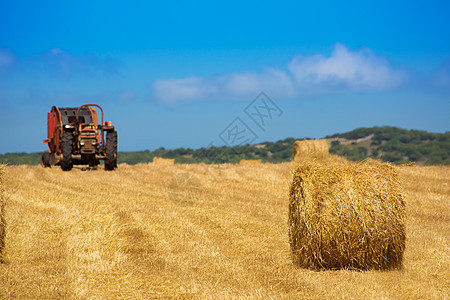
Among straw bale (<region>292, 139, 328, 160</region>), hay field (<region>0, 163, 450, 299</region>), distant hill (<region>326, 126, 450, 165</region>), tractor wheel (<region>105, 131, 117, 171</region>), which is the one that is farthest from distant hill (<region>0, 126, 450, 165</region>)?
hay field (<region>0, 163, 450, 299</region>)

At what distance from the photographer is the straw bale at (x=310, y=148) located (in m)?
20.7

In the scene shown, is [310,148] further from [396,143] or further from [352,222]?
[396,143]

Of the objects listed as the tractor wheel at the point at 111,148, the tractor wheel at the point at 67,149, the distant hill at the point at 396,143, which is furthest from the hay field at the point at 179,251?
the distant hill at the point at 396,143

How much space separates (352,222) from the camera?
6.54 m

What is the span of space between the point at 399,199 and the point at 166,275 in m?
3.37

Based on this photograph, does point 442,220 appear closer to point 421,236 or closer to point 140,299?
point 421,236

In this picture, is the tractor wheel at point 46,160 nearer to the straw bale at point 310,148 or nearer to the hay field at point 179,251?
the hay field at point 179,251

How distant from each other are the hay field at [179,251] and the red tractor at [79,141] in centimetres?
578

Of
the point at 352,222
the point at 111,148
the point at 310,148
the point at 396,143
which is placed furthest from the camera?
the point at 396,143

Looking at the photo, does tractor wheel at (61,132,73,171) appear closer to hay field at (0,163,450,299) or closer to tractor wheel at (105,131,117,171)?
tractor wheel at (105,131,117,171)

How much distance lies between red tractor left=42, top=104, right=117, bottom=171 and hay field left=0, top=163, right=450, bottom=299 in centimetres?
578

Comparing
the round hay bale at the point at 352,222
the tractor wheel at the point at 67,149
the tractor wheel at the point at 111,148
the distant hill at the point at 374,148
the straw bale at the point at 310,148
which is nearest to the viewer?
the round hay bale at the point at 352,222

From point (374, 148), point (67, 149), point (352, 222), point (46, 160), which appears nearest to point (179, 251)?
point (352, 222)

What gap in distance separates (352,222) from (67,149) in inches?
566
